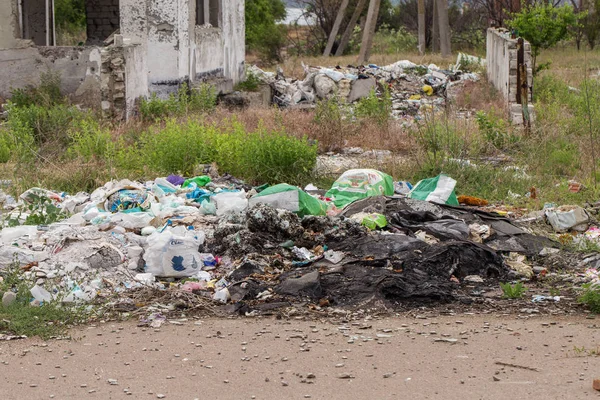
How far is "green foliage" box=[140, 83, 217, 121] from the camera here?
1208cm

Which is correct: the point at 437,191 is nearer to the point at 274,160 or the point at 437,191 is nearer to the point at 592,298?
the point at 274,160

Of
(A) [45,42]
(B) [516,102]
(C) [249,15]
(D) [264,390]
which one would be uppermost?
(C) [249,15]

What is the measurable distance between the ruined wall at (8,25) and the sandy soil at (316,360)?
30.2 ft

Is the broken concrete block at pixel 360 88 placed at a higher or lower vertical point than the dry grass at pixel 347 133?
higher

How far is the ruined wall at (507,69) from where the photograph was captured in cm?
1197

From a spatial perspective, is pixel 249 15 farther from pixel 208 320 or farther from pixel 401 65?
pixel 208 320

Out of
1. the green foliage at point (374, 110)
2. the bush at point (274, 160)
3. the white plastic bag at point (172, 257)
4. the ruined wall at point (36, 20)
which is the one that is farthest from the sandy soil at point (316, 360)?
the ruined wall at point (36, 20)

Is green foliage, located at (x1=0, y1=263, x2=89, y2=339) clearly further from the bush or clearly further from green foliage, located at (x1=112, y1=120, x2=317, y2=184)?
the bush

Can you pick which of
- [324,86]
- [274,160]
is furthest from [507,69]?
[274,160]

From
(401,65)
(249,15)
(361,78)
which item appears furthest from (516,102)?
(249,15)

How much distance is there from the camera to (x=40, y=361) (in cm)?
467

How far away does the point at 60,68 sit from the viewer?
1281cm

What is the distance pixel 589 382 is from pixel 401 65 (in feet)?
52.0

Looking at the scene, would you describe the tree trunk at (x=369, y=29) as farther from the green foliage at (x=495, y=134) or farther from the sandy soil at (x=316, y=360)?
the sandy soil at (x=316, y=360)
